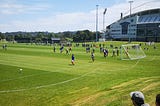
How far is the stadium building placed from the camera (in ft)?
497

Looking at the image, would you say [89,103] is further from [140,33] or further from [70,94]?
[140,33]

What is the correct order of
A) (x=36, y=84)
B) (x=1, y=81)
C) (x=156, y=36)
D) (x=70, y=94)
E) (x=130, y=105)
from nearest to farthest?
(x=130, y=105) < (x=70, y=94) < (x=36, y=84) < (x=1, y=81) < (x=156, y=36)

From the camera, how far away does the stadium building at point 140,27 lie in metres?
152

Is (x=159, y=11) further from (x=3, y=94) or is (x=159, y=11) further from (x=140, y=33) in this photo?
(x=3, y=94)

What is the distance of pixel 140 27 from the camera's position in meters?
160

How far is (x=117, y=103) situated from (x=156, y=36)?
140099 millimetres

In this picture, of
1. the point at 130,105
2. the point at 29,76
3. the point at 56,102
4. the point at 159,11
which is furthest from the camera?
the point at 159,11

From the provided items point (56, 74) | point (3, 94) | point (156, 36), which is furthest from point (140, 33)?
point (3, 94)

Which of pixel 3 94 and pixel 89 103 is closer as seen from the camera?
pixel 89 103

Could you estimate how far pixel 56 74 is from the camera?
3069cm

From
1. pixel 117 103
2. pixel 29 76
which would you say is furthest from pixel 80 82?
pixel 117 103

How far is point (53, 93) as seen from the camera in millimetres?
21234

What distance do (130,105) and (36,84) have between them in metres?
12.5

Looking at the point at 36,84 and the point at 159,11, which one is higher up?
the point at 159,11
